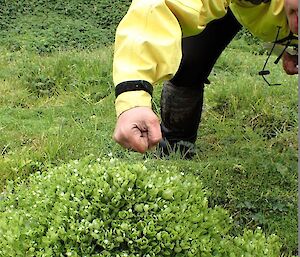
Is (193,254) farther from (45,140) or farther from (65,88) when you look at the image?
(65,88)

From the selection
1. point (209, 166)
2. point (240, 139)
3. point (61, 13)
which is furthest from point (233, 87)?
point (61, 13)

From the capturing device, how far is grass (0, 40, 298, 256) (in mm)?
2820

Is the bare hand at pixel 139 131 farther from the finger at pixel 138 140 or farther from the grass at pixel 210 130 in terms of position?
the grass at pixel 210 130

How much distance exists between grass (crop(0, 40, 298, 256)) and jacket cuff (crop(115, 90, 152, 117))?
0.47 meters

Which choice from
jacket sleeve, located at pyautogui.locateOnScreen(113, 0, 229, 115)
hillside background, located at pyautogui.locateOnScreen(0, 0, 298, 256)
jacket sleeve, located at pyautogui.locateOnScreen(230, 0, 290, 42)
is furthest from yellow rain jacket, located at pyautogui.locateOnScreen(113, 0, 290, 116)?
hillside background, located at pyautogui.locateOnScreen(0, 0, 298, 256)

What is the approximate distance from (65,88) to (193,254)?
2.93 m

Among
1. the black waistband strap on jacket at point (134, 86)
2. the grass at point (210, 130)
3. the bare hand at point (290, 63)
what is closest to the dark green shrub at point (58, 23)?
the grass at point (210, 130)

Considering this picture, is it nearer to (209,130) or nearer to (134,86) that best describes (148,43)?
(134,86)

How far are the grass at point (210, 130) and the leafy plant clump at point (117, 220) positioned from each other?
34 cm

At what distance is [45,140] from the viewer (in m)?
3.48

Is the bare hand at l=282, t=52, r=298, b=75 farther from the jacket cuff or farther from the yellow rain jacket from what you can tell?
the jacket cuff

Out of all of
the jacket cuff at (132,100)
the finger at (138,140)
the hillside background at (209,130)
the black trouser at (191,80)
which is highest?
the jacket cuff at (132,100)

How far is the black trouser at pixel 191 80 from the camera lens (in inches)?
123

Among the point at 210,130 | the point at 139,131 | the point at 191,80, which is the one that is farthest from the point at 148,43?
the point at 210,130
